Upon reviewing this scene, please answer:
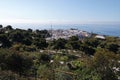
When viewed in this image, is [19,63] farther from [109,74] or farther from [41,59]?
[41,59]

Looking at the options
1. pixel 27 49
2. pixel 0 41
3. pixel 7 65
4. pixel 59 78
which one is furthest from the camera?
pixel 0 41

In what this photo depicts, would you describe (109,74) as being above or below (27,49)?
above

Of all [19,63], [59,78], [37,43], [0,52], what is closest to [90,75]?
[59,78]

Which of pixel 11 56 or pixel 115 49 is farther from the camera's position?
pixel 115 49

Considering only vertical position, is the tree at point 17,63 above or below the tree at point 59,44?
above

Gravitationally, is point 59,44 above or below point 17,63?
below

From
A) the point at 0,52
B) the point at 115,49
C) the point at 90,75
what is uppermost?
the point at 0,52

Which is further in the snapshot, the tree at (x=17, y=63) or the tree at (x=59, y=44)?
the tree at (x=59, y=44)

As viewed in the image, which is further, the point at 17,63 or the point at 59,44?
the point at 59,44

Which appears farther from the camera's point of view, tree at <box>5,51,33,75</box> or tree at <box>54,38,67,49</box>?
tree at <box>54,38,67,49</box>

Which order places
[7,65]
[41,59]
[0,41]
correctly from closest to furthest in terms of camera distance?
[7,65] → [41,59] → [0,41]

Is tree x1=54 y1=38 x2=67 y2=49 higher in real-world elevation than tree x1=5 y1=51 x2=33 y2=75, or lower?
lower
